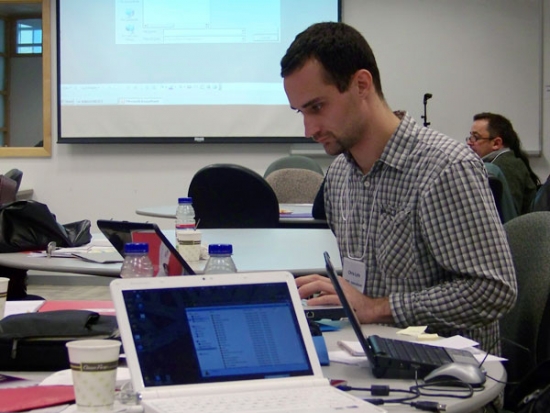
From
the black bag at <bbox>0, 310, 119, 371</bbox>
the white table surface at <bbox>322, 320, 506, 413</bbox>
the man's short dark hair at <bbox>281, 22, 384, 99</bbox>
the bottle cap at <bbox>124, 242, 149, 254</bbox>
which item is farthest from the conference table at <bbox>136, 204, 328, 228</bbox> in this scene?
the black bag at <bbox>0, 310, 119, 371</bbox>

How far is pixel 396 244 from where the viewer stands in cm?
189

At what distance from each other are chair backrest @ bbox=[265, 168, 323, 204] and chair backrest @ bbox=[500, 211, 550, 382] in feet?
10.5

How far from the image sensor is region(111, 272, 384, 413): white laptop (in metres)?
1.10

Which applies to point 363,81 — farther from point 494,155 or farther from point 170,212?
point 494,155

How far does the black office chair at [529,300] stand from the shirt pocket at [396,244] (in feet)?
1.03

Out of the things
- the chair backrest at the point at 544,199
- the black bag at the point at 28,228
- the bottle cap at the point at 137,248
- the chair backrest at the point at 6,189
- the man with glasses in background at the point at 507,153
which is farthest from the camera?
the man with glasses in background at the point at 507,153

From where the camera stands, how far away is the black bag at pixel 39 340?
1.36m

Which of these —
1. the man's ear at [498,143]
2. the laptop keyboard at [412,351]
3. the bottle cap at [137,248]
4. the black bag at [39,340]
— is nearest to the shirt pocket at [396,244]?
the laptop keyboard at [412,351]

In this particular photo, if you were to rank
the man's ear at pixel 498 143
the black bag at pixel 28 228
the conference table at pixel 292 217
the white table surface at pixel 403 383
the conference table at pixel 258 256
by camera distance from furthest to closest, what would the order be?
the man's ear at pixel 498 143, the conference table at pixel 292 217, the black bag at pixel 28 228, the conference table at pixel 258 256, the white table surface at pixel 403 383

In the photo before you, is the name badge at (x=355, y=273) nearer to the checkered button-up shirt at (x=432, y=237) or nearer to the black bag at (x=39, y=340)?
the checkered button-up shirt at (x=432, y=237)

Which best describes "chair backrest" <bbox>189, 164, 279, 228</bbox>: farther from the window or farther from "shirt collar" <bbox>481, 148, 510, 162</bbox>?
the window

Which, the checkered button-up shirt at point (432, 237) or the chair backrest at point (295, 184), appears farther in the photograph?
the chair backrest at point (295, 184)

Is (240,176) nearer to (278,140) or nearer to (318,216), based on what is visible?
(318,216)

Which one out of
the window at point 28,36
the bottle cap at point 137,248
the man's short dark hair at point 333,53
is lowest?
the bottle cap at point 137,248
